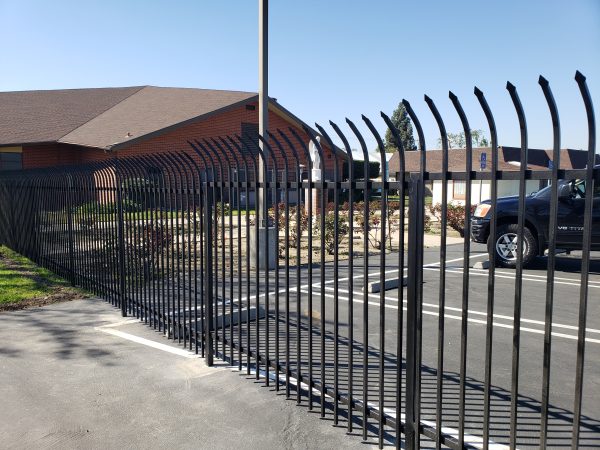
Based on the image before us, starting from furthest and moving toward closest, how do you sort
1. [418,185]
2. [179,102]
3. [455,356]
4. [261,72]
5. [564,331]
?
[179,102] → [261,72] → [564,331] → [455,356] → [418,185]

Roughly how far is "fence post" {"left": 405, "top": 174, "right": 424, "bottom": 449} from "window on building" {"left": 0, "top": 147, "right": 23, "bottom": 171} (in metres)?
26.2

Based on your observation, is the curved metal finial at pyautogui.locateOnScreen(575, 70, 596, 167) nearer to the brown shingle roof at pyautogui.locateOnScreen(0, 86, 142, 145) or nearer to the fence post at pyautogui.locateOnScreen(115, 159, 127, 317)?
the fence post at pyautogui.locateOnScreen(115, 159, 127, 317)

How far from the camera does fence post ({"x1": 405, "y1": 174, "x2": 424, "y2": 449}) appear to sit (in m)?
3.22

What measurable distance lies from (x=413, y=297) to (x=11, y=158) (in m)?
26.6

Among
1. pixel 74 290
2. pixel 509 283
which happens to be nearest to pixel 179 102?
pixel 74 290

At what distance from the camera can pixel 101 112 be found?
2816 cm

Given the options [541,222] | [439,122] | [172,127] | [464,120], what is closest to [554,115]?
[464,120]

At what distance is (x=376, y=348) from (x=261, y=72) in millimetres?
6200

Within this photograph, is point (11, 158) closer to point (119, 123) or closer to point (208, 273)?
point (119, 123)

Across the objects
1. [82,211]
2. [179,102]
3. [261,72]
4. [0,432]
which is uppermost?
[179,102]

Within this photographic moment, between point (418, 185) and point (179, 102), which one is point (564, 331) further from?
point (179, 102)

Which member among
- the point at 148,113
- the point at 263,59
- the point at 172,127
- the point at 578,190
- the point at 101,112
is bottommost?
the point at 578,190

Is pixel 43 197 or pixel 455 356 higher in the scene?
pixel 43 197

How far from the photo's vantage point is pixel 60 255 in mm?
9484
